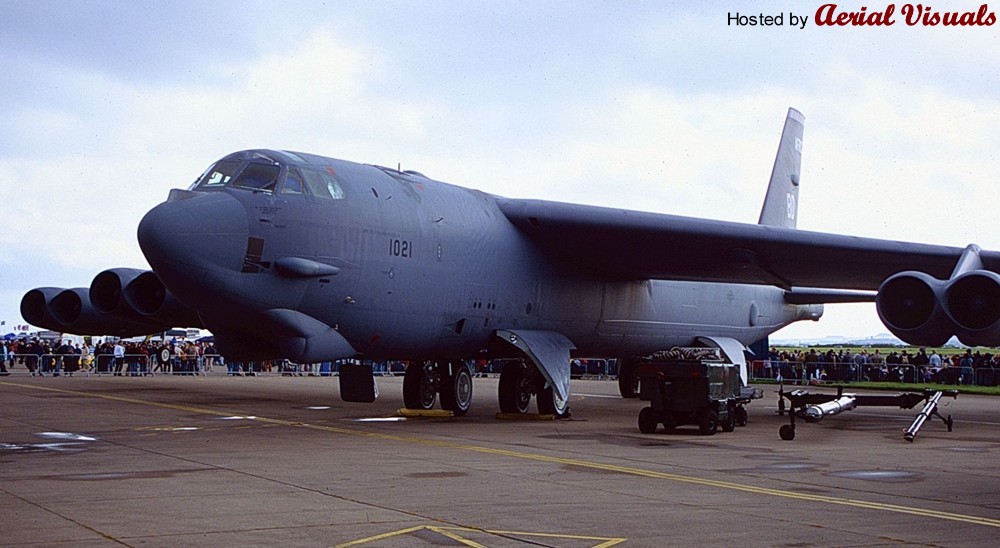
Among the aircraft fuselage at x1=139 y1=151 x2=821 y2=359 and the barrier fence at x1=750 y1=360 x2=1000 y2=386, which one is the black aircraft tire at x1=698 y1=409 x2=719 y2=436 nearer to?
the aircraft fuselage at x1=139 y1=151 x2=821 y2=359

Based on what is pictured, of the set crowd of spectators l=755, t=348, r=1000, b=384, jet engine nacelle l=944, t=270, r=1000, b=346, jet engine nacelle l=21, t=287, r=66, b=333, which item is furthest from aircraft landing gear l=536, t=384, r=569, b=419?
crowd of spectators l=755, t=348, r=1000, b=384

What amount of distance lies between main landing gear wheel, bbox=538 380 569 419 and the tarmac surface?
548 mm

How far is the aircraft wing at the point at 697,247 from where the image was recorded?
20.7 m

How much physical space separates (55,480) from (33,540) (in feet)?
11.5

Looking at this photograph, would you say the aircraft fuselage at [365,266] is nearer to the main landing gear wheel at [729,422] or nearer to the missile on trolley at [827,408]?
the main landing gear wheel at [729,422]

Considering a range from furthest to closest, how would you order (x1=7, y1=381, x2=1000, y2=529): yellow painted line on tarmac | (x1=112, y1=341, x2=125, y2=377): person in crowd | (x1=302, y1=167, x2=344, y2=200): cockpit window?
1. (x1=112, y1=341, x2=125, y2=377): person in crowd
2. (x1=302, y1=167, x2=344, y2=200): cockpit window
3. (x1=7, y1=381, x2=1000, y2=529): yellow painted line on tarmac

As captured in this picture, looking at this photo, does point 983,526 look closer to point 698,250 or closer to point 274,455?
point 274,455

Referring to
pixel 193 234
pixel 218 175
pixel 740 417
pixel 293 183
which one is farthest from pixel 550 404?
pixel 193 234

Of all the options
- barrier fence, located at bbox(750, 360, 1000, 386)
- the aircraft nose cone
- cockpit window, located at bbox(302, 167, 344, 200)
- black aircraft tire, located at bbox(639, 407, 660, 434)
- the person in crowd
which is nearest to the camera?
the aircraft nose cone

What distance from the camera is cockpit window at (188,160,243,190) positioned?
16.4 meters

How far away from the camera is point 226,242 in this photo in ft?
51.0

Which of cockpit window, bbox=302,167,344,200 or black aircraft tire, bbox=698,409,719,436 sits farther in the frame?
black aircraft tire, bbox=698,409,719,436

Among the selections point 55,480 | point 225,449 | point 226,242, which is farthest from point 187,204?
point 55,480

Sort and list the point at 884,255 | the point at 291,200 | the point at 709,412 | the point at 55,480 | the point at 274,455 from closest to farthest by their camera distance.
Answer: the point at 55,480
the point at 274,455
the point at 291,200
the point at 709,412
the point at 884,255
